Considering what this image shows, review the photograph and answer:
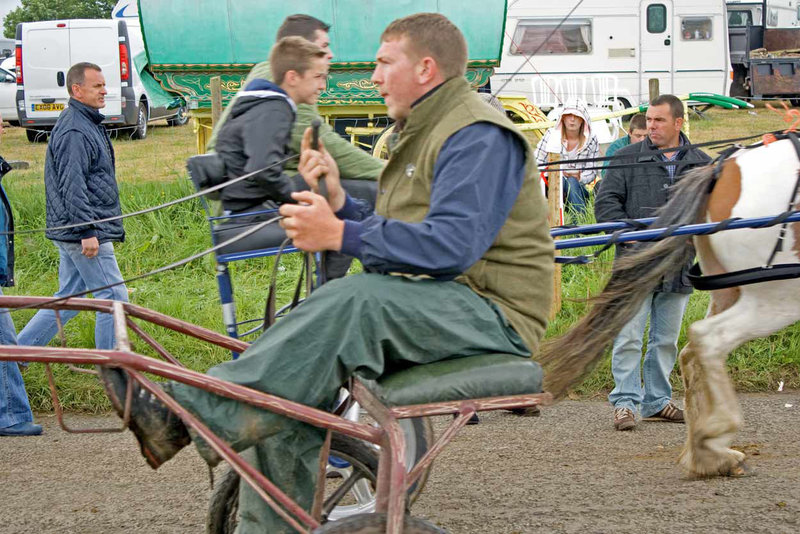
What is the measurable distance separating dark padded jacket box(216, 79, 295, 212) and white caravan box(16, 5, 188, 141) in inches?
520

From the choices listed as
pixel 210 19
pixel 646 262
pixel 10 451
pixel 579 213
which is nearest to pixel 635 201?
pixel 646 262

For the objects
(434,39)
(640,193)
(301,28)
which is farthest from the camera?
(640,193)

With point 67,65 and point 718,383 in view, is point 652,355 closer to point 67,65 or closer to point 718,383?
point 718,383

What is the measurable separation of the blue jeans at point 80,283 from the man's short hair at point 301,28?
224cm

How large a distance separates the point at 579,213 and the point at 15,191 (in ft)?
17.3

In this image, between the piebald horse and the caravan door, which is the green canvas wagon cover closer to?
the caravan door

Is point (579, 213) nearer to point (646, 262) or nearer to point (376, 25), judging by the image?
point (646, 262)

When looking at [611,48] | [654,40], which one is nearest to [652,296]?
[611,48]

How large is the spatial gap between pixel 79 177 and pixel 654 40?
45.3 ft

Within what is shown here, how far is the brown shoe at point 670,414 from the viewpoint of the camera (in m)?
5.68

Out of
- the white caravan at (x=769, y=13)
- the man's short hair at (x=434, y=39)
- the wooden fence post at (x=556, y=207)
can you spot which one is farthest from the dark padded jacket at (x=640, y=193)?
the white caravan at (x=769, y=13)

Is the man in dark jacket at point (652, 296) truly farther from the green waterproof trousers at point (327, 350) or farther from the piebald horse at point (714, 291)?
the green waterproof trousers at point (327, 350)

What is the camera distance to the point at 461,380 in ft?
9.95

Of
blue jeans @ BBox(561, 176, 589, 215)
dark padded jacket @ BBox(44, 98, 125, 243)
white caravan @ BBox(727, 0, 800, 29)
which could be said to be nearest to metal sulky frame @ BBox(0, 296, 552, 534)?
dark padded jacket @ BBox(44, 98, 125, 243)
